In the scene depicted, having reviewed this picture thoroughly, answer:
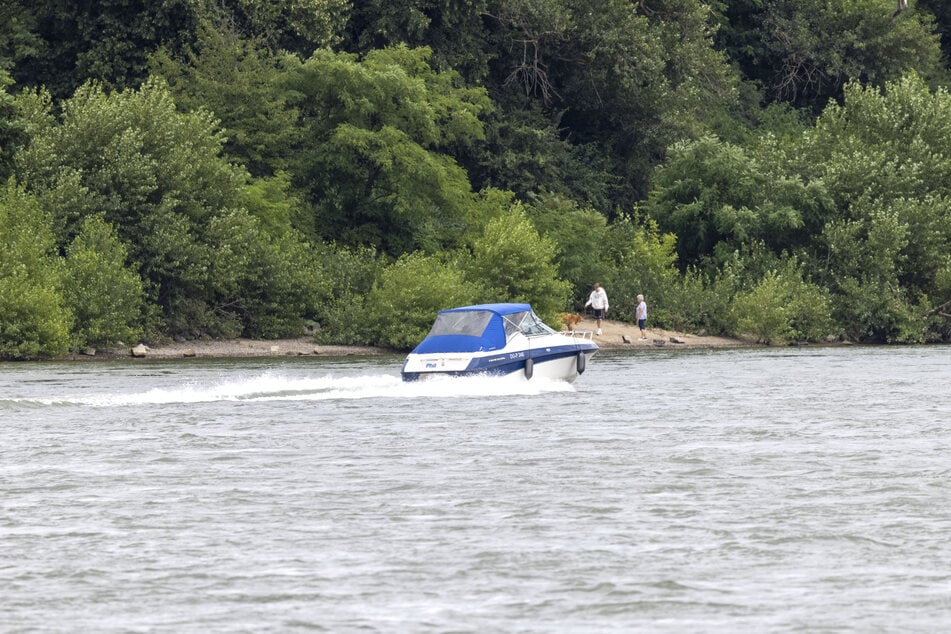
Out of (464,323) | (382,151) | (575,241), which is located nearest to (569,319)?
(575,241)

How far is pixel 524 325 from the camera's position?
36969 mm

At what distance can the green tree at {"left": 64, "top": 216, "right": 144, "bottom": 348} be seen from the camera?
52.2 m

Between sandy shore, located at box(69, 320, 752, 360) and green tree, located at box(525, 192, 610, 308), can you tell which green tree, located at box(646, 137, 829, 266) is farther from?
sandy shore, located at box(69, 320, 752, 360)

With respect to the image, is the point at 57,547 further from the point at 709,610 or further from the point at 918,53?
the point at 918,53

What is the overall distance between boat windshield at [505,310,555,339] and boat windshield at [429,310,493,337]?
1.56 ft

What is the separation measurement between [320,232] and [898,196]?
23.5 meters

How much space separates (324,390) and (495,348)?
356cm

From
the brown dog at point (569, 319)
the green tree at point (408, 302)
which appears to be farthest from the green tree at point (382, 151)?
the brown dog at point (569, 319)

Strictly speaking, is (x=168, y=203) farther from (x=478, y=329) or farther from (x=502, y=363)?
(x=502, y=363)

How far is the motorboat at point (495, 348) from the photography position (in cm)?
3456

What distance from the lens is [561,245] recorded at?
6694 centimetres

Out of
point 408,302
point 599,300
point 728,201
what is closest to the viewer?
point 408,302

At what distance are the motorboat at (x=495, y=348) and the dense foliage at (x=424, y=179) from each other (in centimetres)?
1845

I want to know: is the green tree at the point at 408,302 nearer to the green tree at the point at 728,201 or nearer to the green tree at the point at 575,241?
the green tree at the point at 575,241
